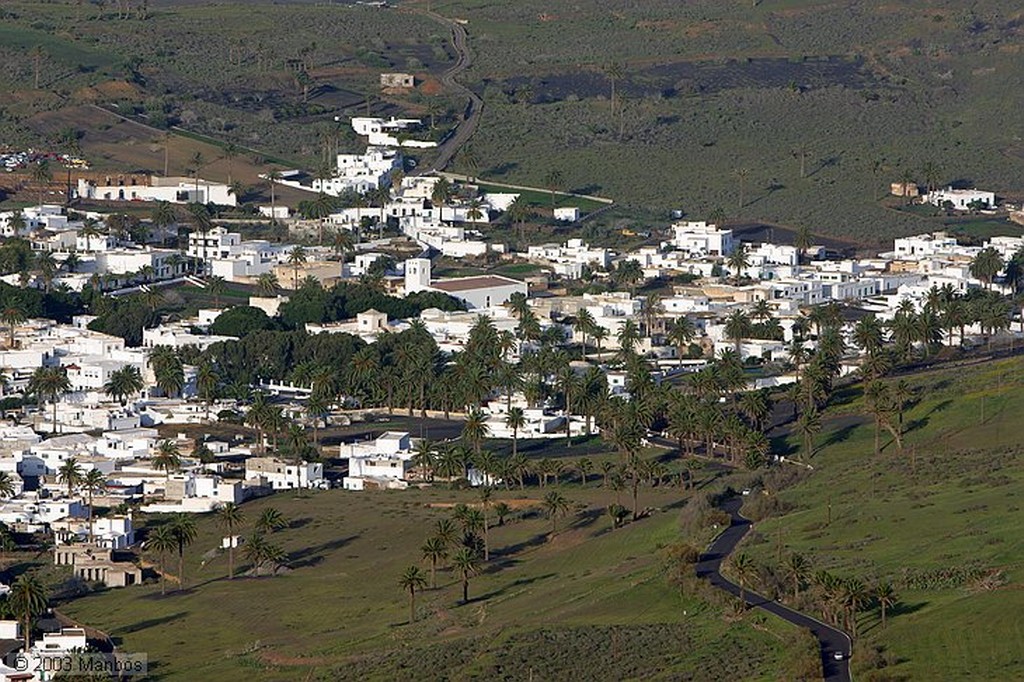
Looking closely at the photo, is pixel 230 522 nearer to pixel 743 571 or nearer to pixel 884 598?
pixel 743 571

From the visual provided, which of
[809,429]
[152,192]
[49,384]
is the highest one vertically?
[152,192]

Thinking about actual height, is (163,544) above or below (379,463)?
below

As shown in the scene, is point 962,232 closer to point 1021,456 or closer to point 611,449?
point 611,449

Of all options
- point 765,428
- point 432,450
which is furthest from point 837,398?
point 432,450

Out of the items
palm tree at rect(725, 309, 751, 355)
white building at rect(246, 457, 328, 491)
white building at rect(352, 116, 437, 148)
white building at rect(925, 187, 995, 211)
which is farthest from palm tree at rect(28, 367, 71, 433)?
white building at rect(925, 187, 995, 211)

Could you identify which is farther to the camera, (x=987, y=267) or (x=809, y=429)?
(x=987, y=267)

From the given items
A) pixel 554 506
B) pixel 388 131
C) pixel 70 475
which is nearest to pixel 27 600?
pixel 70 475

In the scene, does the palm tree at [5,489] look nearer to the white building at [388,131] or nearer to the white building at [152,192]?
the white building at [152,192]

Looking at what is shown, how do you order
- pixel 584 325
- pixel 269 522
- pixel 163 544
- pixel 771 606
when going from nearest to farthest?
pixel 771 606, pixel 163 544, pixel 269 522, pixel 584 325
